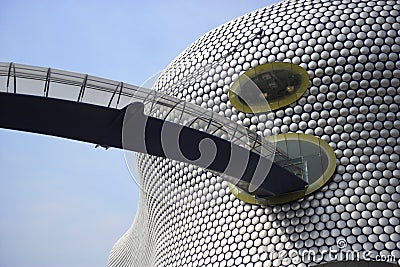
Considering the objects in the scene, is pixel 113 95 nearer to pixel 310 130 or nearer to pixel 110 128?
pixel 110 128

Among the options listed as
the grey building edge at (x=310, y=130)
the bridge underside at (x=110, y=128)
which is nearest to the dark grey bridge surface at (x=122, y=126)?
the bridge underside at (x=110, y=128)

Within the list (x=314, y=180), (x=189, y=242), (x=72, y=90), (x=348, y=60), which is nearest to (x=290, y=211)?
(x=314, y=180)

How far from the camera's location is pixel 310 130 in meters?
12.7

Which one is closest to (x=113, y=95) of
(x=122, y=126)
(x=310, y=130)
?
(x=122, y=126)

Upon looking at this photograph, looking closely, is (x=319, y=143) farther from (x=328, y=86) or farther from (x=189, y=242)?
(x=189, y=242)

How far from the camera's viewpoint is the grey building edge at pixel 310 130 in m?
11.8

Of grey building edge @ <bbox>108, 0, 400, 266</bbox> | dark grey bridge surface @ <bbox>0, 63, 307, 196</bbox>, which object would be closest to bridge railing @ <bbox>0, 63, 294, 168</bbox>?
dark grey bridge surface @ <bbox>0, 63, 307, 196</bbox>

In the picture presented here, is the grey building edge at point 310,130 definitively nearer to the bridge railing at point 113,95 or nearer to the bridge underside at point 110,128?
the bridge underside at point 110,128

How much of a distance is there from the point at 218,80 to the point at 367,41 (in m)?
3.22

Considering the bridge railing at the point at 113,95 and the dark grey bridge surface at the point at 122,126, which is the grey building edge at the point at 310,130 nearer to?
the dark grey bridge surface at the point at 122,126

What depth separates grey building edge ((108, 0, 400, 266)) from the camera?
11820mm

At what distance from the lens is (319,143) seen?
12523 mm

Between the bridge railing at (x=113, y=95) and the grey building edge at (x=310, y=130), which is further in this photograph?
the grey building edge at (x=310, y=130)

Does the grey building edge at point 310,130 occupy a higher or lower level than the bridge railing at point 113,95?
lower
